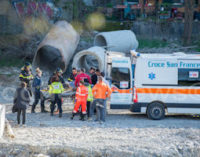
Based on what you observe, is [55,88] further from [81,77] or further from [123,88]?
[123,88]

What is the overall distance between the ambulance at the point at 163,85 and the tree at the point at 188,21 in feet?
48.9

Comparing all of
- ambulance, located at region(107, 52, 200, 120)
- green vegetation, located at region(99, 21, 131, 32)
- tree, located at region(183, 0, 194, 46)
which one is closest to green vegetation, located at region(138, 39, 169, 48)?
tree, located at region(183, 0, 194, 46)

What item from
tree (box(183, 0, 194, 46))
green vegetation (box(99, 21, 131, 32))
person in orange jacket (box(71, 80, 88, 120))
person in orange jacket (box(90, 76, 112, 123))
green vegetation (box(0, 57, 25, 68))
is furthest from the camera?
green vegetation (box(99, 21, 131, 32))

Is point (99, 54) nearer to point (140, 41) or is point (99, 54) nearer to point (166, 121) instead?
point (166, 121)

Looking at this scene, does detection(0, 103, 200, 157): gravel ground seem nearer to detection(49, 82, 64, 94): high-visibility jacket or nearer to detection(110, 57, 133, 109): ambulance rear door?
detection(110, 57, 133, 109): ambulance rear door

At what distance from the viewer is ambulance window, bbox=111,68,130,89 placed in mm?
13750

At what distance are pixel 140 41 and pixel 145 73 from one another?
50.5 feet

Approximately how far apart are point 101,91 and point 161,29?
18027 mm

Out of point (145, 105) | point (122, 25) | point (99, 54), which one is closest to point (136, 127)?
point (145, 105)

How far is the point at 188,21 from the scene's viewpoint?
91.9 feet

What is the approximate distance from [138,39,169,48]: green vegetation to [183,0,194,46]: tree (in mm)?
1541

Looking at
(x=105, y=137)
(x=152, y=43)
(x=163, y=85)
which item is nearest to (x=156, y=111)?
(x=163, y=85)

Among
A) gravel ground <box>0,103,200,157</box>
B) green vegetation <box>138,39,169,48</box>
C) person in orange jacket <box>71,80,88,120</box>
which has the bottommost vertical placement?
gravel ground <box>0,103,200,157</box>

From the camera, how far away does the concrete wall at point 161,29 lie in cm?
2959
